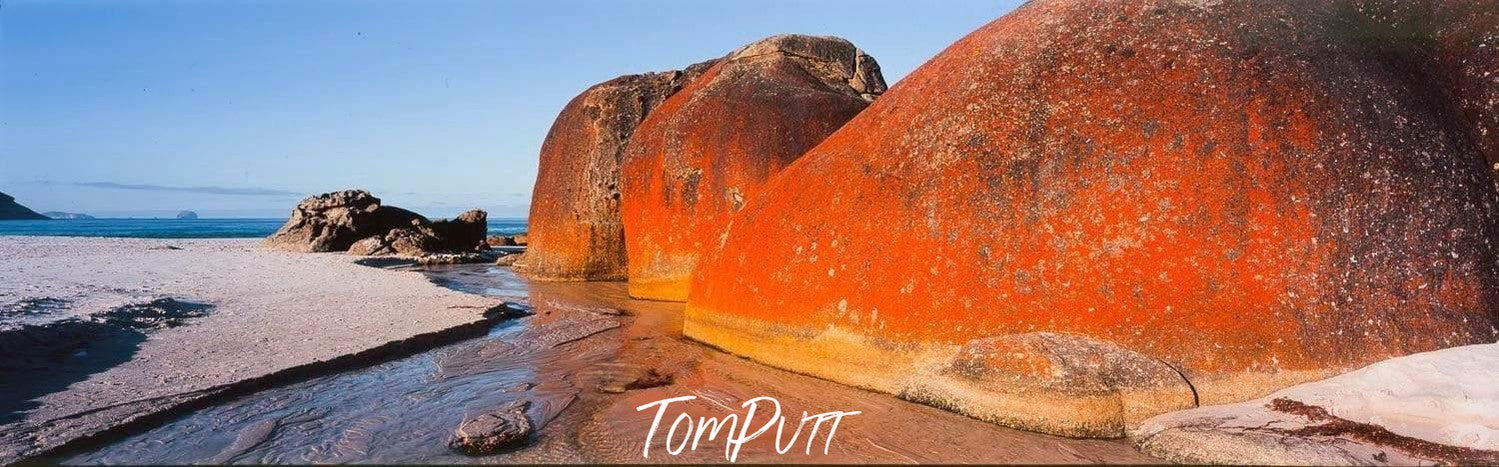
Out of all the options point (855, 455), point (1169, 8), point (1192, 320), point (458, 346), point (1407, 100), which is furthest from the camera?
point (458, 346)

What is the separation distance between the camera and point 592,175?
975cm

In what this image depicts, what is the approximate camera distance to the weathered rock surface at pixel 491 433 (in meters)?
3.48

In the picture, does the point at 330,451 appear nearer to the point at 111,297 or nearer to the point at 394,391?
the point at 394,391

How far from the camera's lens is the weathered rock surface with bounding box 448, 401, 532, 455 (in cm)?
348

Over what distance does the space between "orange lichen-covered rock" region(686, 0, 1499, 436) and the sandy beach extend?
298 cm

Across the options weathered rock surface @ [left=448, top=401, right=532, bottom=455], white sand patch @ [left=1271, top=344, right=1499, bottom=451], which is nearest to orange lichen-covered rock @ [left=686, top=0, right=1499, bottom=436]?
white sand patch @ [left=1271, top=344, right=1499, bottom=451]

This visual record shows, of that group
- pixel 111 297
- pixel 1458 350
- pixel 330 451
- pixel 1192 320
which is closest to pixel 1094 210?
pixel 1192 320

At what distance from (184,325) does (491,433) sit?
3634 millimetres

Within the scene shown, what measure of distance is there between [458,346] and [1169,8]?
4753mm

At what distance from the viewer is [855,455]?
3.45m

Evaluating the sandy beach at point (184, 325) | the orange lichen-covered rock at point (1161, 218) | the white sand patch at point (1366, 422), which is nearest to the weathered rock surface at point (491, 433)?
the sandy beach at point (184, 325)

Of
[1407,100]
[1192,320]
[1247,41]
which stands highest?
[1247,41]
